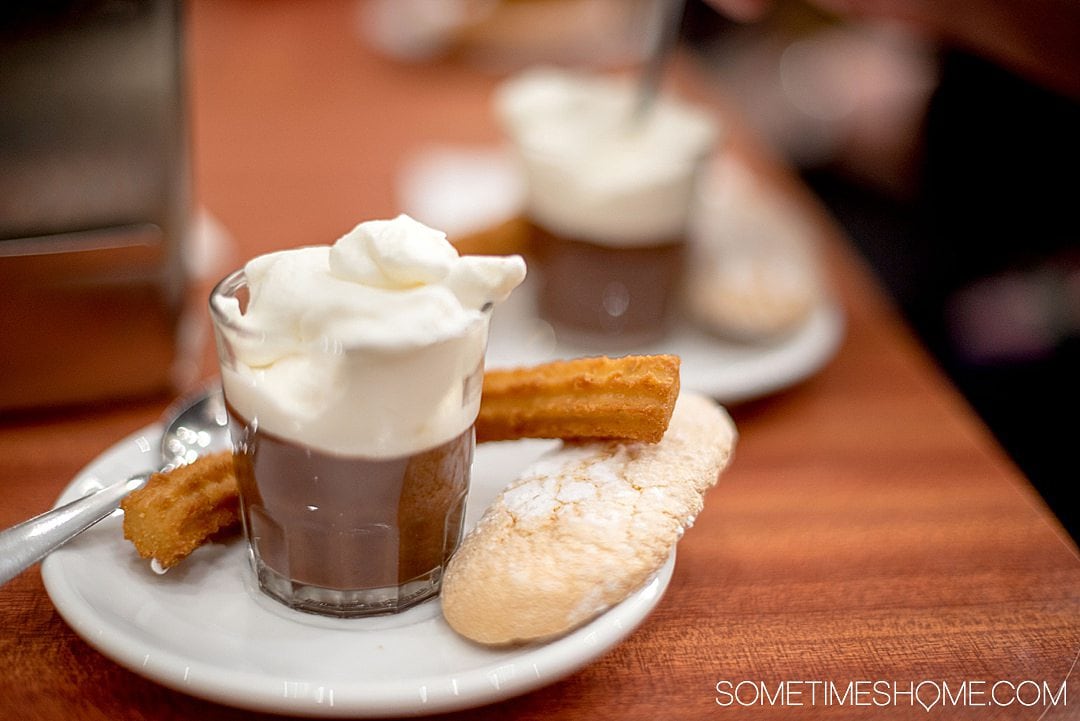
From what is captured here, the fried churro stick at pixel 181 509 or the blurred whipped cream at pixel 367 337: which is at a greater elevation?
the blurred whipped cream at pixel 367 337

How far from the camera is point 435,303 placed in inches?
21.6

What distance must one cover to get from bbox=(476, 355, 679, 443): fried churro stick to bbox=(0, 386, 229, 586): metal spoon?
0.21m

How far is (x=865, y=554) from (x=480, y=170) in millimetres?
958

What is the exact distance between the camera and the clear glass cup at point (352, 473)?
542 mm

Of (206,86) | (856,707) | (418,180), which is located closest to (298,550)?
(856,707)

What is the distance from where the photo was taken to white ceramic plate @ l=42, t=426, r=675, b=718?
0.53 metres

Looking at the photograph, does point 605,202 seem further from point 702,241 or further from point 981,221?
point 981,221

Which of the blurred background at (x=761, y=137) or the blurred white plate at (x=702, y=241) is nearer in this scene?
the blurred background at (x=761, y=137)

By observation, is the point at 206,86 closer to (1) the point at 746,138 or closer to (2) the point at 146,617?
(1) the point at 746,138

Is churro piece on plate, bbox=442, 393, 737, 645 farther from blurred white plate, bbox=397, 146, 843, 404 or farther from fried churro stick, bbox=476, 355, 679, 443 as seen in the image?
blurred white plate, bbox=397, 146, 843, 404

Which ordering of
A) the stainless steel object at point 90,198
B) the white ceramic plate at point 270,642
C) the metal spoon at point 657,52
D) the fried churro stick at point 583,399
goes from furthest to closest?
the metal spoon at point 657,52 < the stainless steel object at point 90,198 < the fried churro stick at point 583,399 < the white ceramic plate at point 270,642

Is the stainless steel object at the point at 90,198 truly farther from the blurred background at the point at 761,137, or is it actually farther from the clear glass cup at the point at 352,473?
the clear glass cup at the point at 352,473

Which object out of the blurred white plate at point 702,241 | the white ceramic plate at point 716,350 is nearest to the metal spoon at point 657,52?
the blurred white plate at point 702,241

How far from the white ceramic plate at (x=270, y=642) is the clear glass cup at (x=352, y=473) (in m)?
0.02
